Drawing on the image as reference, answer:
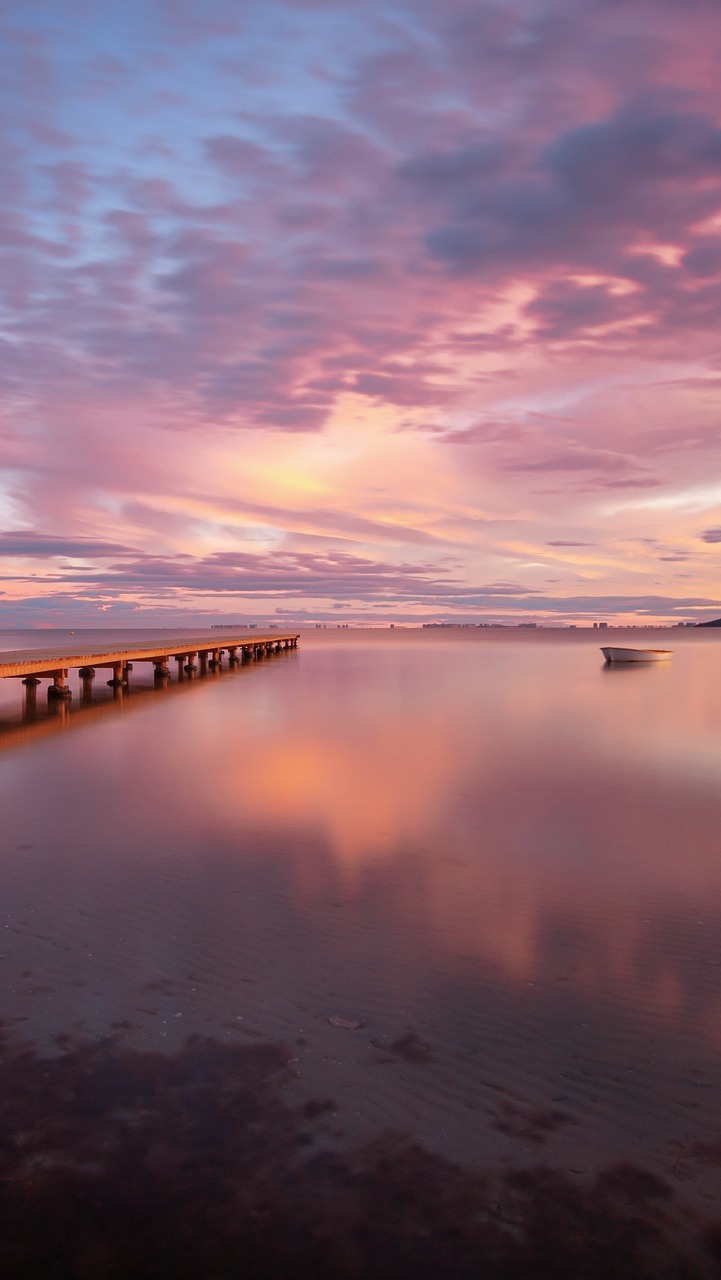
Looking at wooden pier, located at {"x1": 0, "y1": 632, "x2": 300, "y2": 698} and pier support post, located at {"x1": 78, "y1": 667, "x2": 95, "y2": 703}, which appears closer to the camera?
wooden pier, located at {"x1": 0, "y1": 632, "x2": 300, "y2": 698}

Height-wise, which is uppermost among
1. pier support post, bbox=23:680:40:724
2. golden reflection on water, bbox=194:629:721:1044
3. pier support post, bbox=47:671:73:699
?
pier support post, bbox=47:671:73:699

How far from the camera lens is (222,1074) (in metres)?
5.05

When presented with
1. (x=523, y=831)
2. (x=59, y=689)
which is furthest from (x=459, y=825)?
(x=59, y=689)

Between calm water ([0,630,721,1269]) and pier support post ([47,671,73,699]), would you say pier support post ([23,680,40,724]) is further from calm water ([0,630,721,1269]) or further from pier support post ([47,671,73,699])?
calm water ([0,630,721,1269])

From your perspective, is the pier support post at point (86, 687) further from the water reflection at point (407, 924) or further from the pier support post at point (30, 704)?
the water reflection at point (407, 924)

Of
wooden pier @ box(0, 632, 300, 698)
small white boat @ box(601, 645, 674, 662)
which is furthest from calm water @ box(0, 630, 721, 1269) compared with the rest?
small white boat @ box(601, 645, 674, 662)

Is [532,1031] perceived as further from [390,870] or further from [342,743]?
[342,743]

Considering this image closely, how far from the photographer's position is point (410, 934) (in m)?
7.64

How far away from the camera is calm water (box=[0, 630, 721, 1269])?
487cm

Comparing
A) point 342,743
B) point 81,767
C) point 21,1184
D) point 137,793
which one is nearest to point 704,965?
point 21,1184

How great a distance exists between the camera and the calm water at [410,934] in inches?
192

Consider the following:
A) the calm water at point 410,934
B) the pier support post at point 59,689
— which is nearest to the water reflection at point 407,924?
the calm water at point 410,934

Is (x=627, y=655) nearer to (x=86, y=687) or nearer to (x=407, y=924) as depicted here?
(x=86, y=687)

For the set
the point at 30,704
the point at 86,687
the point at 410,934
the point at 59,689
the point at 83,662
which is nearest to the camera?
the point at 410,934
